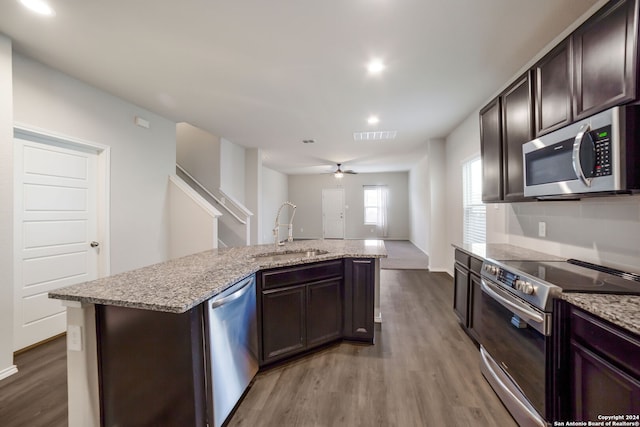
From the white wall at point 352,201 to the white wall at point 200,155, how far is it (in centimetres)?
524

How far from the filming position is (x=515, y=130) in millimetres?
2139

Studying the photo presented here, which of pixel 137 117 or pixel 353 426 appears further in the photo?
pixel 137 117

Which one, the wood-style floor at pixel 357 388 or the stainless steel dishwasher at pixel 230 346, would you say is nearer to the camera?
the stainless steel dishwasher at pixel 230 346

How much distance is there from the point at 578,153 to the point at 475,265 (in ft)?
3.87

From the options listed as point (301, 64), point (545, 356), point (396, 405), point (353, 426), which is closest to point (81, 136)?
point (301, 64)

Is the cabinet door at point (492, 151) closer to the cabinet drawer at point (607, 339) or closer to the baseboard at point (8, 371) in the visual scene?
the cabinet drawer at point (607, 339)


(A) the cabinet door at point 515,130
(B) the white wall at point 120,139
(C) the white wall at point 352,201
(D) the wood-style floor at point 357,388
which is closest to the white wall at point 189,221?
(B) the white wall at point 120,139

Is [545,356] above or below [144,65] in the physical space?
→ below

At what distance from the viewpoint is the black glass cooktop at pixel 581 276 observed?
1.26 meters

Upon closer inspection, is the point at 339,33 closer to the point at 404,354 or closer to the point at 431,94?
the point at 431,94

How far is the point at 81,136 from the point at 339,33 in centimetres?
293

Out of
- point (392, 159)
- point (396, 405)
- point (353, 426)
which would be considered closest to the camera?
point (353, 426)

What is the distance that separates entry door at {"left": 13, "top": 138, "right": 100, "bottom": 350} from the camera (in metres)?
2.38

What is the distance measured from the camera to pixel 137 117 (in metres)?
3.46
